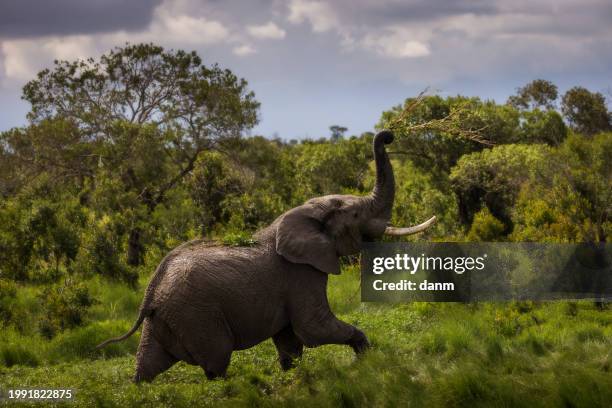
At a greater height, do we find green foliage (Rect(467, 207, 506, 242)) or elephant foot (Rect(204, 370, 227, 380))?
green foliage (Rect(467, 207, 506, 242))

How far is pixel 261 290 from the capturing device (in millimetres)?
9602

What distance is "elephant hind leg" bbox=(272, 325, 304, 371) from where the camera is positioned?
1043 centimetres

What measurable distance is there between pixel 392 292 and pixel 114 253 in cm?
600

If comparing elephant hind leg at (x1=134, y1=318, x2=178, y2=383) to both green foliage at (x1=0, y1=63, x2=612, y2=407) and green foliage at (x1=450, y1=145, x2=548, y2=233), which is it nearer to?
green foliage at (x1=0, y1=63, x2=612, y2=407)

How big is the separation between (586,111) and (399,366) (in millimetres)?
34902

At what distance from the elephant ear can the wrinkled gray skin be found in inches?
0.4

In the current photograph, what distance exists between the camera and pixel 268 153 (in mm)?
24250

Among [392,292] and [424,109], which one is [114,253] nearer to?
[392,292]

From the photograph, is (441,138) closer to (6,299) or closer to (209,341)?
(6,299)

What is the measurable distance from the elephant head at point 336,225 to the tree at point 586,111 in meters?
31.2

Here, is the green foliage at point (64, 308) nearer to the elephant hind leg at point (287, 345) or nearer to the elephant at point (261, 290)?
the elephant at point (261, 290)

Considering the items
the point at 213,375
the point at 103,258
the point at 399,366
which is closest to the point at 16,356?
the point at 213,375

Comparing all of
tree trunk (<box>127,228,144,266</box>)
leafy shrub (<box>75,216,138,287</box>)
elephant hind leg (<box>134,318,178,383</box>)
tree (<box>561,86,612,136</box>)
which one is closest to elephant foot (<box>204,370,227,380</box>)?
elephant hind leg (<box>134,318,178,383</box>)

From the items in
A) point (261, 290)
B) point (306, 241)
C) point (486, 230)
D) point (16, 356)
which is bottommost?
point (16, 356)
